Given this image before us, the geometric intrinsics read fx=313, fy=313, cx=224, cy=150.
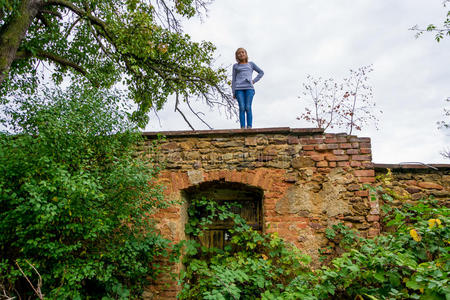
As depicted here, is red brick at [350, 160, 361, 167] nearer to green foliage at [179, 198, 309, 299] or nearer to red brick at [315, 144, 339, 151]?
red brick at [315, 144, 339, 151]

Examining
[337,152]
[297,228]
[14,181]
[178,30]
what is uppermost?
[178,30]

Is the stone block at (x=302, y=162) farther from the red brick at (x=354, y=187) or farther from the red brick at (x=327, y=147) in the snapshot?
the red brick at (x=354, y=187)

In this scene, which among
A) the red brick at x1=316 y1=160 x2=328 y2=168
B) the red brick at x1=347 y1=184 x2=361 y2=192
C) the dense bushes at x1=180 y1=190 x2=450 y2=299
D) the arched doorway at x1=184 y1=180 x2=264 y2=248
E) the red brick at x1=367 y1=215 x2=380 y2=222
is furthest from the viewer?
the arched doorway at x1=184 y1=180 x2=264 y2=248

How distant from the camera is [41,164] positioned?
2.94 m

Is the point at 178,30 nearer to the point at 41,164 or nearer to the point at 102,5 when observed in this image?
the point at 102,5

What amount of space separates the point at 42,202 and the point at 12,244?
56cm

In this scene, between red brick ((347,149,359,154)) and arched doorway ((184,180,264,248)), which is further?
arched doorway ((184,180,264,248))

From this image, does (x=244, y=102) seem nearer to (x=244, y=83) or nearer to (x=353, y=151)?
(x=244, y=83)

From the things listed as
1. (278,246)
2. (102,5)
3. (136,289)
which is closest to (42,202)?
(136,289)

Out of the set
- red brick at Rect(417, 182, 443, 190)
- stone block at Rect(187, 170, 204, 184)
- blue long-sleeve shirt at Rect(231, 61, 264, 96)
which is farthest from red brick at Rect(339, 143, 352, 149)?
stone block at Rect(187, 170, 204, 184)

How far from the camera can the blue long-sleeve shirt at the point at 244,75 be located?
513 cm

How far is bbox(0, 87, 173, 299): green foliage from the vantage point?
2906 millimetres

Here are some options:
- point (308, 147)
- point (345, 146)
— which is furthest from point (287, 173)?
point (345, 146)

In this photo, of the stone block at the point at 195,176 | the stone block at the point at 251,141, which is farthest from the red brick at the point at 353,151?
the stone block at the point at 195,176
